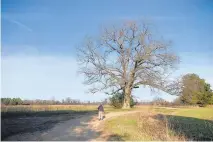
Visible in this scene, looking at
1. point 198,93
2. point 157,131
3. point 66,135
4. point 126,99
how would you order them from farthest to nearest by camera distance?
point 198,93 < point 126,99 < point 157,131 < point 66,135

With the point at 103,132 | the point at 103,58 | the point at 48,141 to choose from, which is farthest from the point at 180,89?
the point at 48,141

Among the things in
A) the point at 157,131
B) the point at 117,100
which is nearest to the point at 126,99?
the point at 117,100

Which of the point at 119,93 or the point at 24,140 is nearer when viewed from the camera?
A: the point at 24,140

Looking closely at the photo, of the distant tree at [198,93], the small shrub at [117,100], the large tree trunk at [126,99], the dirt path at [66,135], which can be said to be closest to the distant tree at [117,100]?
the small shrub at [117,100]

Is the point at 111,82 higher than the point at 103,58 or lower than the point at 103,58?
lower

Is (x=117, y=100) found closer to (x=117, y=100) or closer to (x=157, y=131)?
(x=117, y=100)

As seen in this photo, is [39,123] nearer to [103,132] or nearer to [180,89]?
[103,132]

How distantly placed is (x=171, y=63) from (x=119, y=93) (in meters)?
8.27

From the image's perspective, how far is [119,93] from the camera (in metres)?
41.8

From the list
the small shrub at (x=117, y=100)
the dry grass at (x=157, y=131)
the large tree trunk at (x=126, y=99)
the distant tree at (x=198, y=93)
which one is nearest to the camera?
the dry grass at (x=157, y=131)

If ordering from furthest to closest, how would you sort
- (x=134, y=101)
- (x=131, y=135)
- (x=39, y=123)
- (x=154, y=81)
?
1. (x=134, y=101)
2. (x=154, y=81)
3. (x=39, y=123)
4. (x=131, y=135)

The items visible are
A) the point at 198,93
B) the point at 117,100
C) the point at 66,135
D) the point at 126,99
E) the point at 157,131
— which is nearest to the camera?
the point at 66,135

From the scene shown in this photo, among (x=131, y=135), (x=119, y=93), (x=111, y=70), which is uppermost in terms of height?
(x=111, y=70)

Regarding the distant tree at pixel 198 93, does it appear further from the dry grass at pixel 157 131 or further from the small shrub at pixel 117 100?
the dry grass at pixel 157 131
